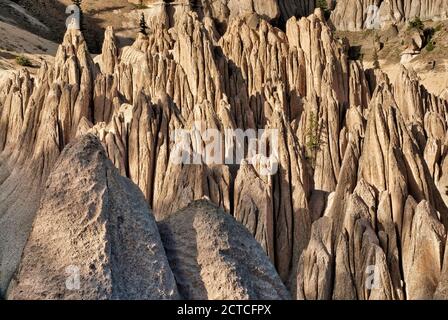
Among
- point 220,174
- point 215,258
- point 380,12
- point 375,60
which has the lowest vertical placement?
point 215,258

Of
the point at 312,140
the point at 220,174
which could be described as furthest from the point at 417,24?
the point at 220,174

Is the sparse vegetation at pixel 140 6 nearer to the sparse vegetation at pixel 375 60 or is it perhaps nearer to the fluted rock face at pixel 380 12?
the fluted rock face at pixel 380 12

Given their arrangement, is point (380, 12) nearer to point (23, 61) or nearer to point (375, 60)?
point (375, 60)

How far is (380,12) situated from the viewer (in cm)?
8175

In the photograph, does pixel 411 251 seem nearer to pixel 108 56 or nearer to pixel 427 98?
pixel 427 98

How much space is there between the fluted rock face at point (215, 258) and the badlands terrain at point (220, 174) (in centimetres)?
2

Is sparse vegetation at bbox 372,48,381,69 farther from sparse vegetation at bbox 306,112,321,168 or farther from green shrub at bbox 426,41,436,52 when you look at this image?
sparse vegetation at bbox 306,112,321,168

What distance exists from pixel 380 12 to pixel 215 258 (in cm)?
7914

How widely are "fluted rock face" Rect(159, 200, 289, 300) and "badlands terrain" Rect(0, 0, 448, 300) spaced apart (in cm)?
2

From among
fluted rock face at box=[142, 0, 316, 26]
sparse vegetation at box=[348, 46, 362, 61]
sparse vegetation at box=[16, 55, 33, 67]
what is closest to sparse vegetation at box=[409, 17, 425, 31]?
sparse vegetation at box=[348, 46, 362, 61]

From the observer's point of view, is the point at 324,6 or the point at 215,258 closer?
the point at 215,258

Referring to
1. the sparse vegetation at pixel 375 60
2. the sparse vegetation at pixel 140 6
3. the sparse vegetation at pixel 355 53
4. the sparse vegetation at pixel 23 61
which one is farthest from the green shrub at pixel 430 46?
the sparse vegetation at pixel 23 61

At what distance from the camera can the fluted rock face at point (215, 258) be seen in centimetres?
701

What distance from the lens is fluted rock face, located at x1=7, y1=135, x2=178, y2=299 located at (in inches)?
247
